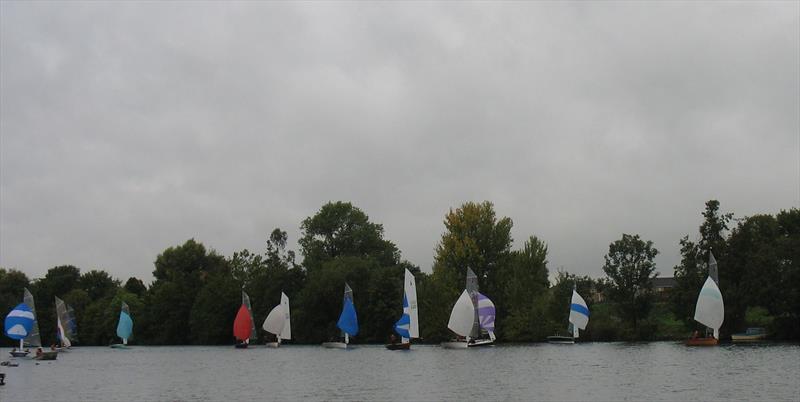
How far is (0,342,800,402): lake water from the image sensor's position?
36125 millimetres

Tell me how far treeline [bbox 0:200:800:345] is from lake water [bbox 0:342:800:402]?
2165 centimetres

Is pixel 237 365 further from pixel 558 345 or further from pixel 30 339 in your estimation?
pixel 558 345

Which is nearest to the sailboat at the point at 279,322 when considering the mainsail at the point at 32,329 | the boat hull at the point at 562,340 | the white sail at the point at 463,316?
the white sail at the point at 463,316

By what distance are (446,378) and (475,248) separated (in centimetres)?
5401

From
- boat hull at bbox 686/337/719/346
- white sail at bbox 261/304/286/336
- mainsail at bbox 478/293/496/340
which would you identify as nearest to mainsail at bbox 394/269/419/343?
mainsail at bbox 478/293/496/340

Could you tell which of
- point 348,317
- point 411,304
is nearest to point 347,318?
point 348,317

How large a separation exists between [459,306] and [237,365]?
24.7m

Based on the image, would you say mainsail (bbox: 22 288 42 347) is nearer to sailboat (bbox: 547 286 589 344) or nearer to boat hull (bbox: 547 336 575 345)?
boat hull (bbox: 547 336 575 345)

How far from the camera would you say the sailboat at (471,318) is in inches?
3145

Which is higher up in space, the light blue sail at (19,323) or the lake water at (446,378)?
the light blue sail at (19,323)

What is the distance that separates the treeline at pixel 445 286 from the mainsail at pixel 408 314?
12.6 meters

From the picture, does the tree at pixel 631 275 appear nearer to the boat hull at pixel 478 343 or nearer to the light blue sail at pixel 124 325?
the boat hull at pixel 478 343

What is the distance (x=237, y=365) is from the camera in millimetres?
62531

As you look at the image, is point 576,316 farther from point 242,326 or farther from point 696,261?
point 242,326
